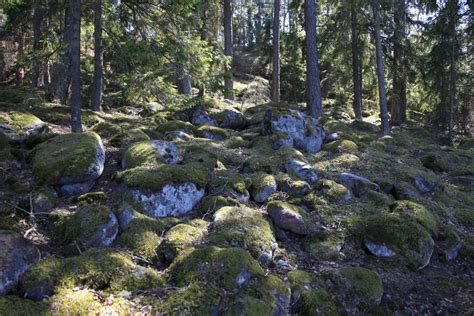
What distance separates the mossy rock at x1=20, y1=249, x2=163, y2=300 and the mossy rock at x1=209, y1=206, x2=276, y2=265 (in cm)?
131

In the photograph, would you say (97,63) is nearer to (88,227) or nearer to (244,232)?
(88,227)

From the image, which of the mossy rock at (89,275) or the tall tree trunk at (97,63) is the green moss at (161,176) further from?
the tall tree trunk at (97,63)

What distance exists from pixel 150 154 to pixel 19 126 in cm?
318

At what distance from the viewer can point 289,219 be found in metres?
6.82

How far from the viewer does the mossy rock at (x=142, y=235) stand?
554 cm

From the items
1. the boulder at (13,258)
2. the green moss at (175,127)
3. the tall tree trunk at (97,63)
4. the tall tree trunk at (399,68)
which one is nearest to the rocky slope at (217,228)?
the boulder at (13,258)

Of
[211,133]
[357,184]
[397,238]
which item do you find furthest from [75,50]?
[397,238]

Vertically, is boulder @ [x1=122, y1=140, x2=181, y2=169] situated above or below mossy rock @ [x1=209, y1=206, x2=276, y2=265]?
above

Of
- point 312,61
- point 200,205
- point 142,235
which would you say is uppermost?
point 312,61

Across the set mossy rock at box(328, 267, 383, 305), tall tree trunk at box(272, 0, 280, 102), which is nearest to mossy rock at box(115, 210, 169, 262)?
mossy rock at box(328, 267, 383, 305)

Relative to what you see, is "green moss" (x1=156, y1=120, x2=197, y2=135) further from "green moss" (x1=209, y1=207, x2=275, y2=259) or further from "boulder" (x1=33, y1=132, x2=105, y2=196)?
"green moss" (x1=209, y1=207, x2=275, y2=259)

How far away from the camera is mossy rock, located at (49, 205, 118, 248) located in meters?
5.48

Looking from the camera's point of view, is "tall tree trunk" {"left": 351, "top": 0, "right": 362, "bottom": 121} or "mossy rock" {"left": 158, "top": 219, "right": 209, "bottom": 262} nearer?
"mossy rock" {"left": 158, "top": 219, "right": 209, "bottom": 262}

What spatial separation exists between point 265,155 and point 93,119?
530 centimetres
